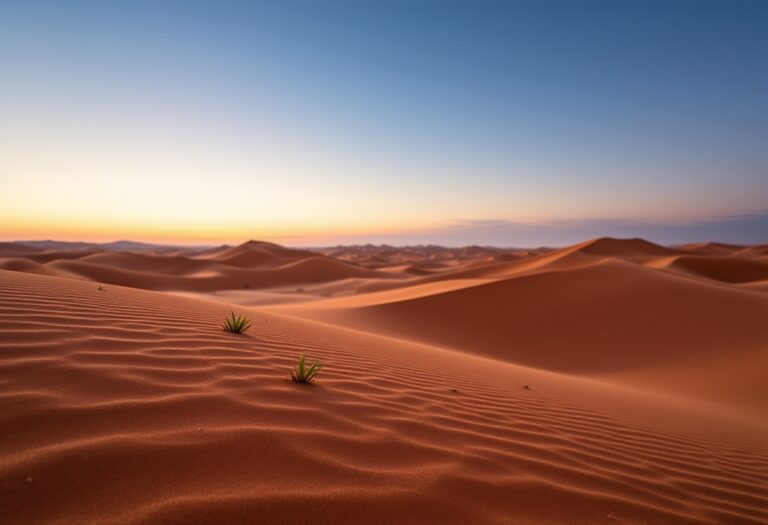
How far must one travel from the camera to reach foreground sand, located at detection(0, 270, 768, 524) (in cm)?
129

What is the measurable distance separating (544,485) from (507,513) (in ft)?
1.38

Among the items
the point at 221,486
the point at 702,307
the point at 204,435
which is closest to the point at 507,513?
the point at 221,486

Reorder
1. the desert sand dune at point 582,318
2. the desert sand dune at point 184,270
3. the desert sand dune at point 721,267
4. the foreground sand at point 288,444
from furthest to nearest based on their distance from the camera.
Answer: the desert sand dune at point 184,270
the desert sand dune at point 721,267
the desert sand dune at point 582,318
the foreground sand at point 288,444

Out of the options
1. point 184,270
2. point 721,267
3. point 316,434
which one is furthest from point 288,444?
point 184,270

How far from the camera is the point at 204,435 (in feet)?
5.41

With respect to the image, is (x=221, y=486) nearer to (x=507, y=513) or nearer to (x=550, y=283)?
(x=507, y=513)

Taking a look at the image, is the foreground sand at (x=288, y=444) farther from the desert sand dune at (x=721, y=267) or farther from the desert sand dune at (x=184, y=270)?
the desert sand dune at (x=721, y=267)

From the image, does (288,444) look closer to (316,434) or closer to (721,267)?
(316,434)

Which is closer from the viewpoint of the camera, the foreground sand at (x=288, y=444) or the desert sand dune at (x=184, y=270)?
the foreground sand at (x=288, y=444)

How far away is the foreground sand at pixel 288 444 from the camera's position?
4.25 feet

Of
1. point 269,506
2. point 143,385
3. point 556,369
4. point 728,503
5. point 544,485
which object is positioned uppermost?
point 143,385

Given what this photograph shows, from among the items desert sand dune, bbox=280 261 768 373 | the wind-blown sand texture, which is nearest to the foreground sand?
the wind-blown sand texture

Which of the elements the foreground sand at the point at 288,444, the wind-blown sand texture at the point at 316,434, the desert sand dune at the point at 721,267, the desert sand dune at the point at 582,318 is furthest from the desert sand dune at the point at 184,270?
the foreground sand at the point at 288,444

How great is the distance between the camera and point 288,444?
1709mm
